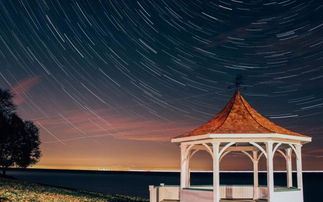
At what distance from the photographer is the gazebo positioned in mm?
18047

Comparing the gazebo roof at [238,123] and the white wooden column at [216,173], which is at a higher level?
the gazebo roof at [238,123]

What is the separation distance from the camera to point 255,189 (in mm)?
23125

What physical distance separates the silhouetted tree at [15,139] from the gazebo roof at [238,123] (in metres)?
35.0

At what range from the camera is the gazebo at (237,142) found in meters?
18.0

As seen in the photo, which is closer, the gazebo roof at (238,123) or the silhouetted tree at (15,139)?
the gazebo roof at (238,123)

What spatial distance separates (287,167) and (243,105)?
4394 millimetres

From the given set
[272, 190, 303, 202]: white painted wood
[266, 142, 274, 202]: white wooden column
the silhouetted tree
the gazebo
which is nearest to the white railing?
the gazebo

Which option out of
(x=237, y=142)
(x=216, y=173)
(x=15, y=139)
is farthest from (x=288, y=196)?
(x=15, y=139)

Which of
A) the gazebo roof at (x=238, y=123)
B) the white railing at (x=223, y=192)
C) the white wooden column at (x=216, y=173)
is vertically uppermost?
the gazebo roof at (x=238, y=123)

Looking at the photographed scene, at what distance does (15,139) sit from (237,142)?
42.7m

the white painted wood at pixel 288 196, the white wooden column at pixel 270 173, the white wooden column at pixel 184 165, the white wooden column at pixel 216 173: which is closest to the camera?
the white wooden column at pixel 270 173

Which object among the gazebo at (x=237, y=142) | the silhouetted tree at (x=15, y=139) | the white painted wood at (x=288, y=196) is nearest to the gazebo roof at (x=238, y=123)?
the gazebo at (x=237, y=142)

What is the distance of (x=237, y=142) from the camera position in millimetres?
18578

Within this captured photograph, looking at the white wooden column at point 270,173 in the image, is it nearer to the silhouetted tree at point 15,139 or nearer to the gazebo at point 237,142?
the gazebo at point 237,142
